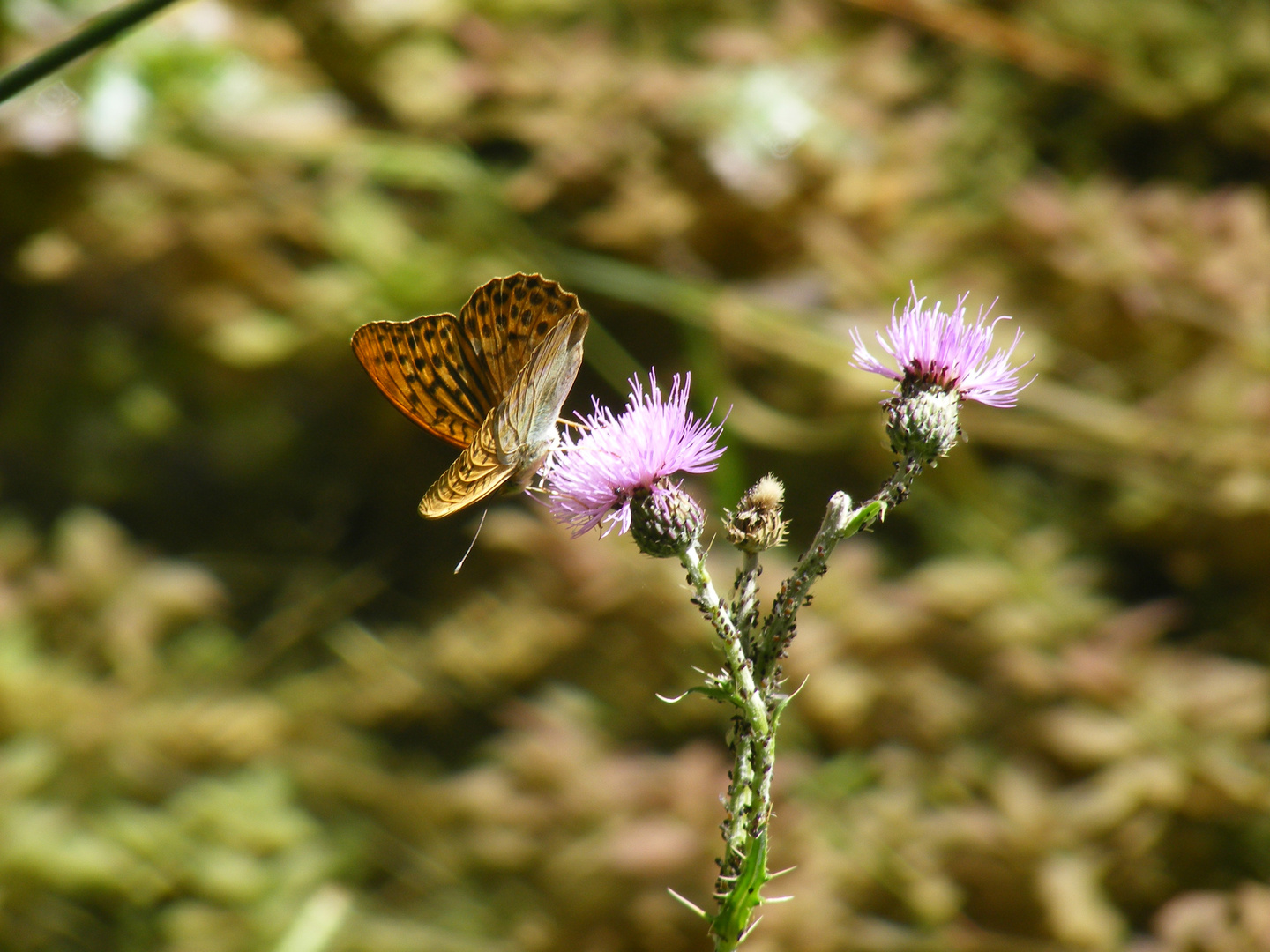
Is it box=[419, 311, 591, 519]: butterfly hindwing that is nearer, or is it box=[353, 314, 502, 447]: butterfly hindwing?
box=[419, 311, 591, 519]: butterfly hindwing

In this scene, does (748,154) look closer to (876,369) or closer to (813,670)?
(813,670)

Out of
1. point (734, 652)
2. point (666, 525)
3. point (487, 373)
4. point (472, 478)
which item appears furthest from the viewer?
point (487, 373)

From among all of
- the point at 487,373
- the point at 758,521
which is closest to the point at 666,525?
the point at 758,521

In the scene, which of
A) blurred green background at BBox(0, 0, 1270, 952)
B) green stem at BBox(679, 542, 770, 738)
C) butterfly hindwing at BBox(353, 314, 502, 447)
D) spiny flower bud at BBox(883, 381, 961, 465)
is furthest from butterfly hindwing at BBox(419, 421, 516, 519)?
blurred green background at BBox(0, 0, 1270, 952)

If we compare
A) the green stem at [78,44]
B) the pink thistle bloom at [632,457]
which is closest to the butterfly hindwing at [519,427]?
the pink thistle bloom at [632,457]

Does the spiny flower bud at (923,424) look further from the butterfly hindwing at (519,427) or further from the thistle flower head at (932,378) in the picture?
the butterfly hindwing at (519,427)

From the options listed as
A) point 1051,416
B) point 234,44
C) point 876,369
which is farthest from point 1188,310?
point 234,44

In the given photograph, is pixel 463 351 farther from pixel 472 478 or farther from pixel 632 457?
pixel 632 457

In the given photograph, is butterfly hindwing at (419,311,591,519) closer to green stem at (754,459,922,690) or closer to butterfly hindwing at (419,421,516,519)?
butterfly hindwing at (419,421,516,519)
